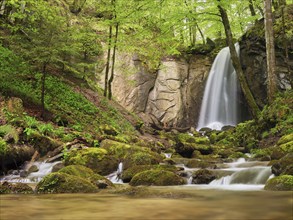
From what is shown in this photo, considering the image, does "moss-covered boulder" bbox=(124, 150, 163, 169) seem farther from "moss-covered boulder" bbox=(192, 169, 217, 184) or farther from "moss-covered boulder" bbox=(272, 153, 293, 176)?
"moss-covered boulder" bbox=(272, 153, 293, 176)

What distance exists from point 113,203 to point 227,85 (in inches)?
790

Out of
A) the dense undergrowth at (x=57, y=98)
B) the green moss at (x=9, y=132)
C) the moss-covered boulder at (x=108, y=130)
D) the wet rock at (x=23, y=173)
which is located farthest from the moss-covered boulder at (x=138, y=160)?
the moss-covered boulder at (x=108, y=130)

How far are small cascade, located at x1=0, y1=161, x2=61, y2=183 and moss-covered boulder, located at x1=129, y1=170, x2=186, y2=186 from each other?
272 cm

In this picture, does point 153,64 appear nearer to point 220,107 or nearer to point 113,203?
point 220,107

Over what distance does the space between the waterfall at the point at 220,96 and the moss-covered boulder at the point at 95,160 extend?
13899mm

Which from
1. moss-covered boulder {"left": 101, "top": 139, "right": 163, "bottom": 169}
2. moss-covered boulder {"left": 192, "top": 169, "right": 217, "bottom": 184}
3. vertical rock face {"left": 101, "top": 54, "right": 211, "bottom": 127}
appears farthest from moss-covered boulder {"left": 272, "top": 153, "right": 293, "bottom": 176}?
vertical rock face {"left": 101, "top": 54, "right": 211, "bottom": 127}

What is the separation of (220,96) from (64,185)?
747 inches

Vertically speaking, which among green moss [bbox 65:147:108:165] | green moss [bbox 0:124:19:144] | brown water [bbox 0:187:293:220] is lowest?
green moss [bbox 65:147:108:165]

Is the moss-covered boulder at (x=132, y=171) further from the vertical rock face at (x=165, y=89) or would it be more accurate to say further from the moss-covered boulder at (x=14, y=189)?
the vertical rock face at (x=165, y=89)

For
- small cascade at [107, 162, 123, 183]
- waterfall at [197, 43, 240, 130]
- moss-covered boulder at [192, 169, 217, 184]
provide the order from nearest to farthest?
moss-covered boulder at [192, 169, 217, 184]
small cascade at [107, 162, 123, 183]
waterfall at [197, 43, 240, 130]

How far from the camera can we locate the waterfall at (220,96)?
74.4ft

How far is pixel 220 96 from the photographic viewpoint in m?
23.5

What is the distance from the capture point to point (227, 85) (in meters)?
23.2

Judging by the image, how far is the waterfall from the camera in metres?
22.7
